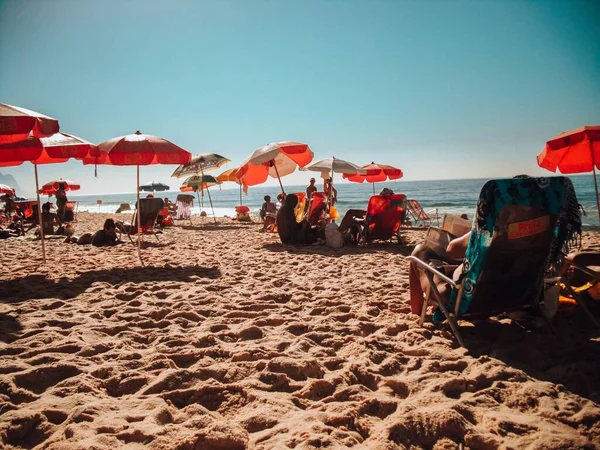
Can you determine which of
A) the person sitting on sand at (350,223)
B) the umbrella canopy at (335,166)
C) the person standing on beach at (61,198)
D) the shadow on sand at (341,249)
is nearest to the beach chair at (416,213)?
the umbrella canopy at (335,166)

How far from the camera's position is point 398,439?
1562 mm

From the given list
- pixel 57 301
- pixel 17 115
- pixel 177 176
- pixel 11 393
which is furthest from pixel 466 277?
pixel 177 176

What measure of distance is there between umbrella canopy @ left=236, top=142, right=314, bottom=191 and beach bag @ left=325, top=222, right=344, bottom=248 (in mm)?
1949

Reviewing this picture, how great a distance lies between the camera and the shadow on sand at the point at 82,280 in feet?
12.8

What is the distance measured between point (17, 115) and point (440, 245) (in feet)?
15.3

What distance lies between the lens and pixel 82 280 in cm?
452

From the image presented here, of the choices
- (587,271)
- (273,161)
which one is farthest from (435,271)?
(273,161)

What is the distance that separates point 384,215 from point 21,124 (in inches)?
228

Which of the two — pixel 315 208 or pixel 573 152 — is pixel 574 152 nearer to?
pixel 573 152

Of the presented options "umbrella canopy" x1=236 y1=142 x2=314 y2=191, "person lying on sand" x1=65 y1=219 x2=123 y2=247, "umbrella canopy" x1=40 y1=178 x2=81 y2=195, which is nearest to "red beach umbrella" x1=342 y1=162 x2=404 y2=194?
"umbrella canopy" x1=236 y1=142 x2=314 y2=191

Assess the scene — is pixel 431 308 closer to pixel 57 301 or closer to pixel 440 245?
pixel 440 245

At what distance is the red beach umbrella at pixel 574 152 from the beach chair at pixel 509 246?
3.74m

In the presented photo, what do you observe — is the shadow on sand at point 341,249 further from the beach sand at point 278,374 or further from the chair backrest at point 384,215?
the beach sand at point 278,374

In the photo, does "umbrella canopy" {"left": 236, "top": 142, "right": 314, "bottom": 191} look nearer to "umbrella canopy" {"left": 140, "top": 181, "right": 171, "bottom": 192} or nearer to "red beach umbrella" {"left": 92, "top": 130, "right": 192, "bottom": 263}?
"red beach umbrella" {"left": 92, "top": 130, "right": 192, "bottom": 263}
